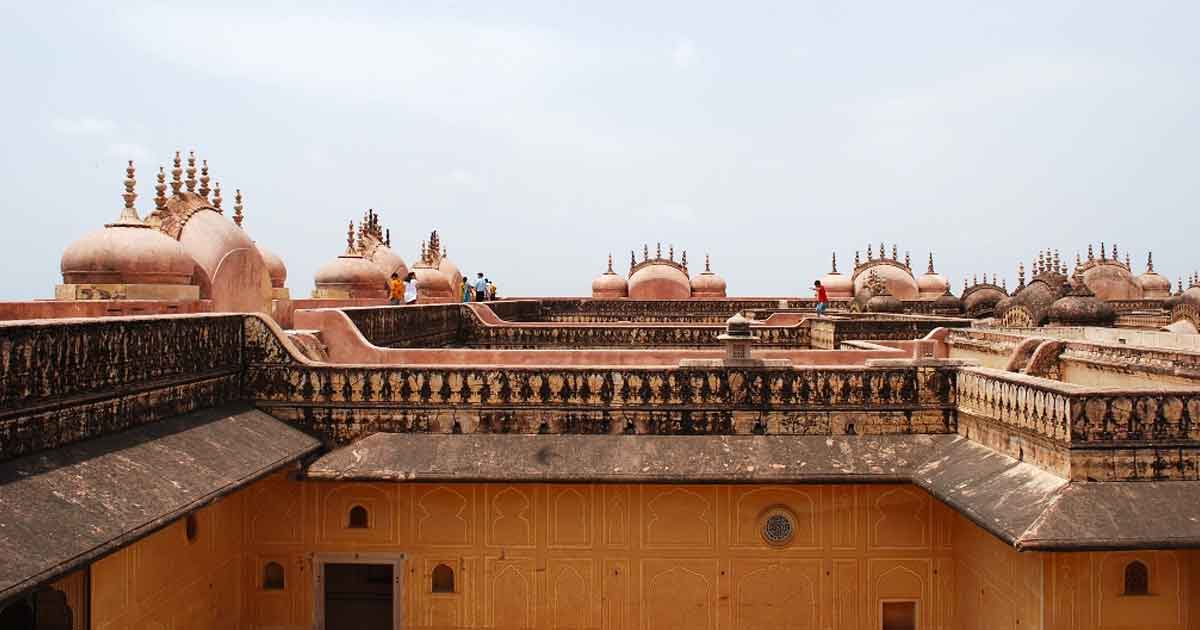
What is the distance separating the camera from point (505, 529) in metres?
9.87

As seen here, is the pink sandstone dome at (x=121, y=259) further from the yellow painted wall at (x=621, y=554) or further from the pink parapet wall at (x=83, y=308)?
the yellow painted wall at (x=621, y=554)

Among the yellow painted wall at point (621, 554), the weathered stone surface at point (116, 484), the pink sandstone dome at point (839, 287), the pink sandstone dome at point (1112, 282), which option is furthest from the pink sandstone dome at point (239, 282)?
the pink sandstone dome at point (1112, 282)

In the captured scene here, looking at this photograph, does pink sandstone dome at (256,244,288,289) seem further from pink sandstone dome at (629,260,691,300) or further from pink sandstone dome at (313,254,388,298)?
pink sandstone dome at (629,260,691,300)

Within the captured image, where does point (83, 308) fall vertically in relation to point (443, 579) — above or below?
above

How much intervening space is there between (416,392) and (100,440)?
310cm

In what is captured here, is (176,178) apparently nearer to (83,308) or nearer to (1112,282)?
(83,308)

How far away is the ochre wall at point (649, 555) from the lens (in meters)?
9.70

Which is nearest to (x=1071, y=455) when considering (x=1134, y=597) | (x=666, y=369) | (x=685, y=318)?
(x=1134, y=597)

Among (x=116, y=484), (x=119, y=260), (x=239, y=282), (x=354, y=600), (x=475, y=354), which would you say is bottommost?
(x=354, y=600)

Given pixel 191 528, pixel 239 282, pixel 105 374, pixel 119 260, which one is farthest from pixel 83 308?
pixel 105 374

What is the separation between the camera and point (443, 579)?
998cm

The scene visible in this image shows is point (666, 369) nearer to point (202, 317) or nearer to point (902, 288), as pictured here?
point (202, 317)

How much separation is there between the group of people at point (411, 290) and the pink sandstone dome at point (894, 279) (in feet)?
58.3

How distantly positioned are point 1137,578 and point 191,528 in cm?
793
